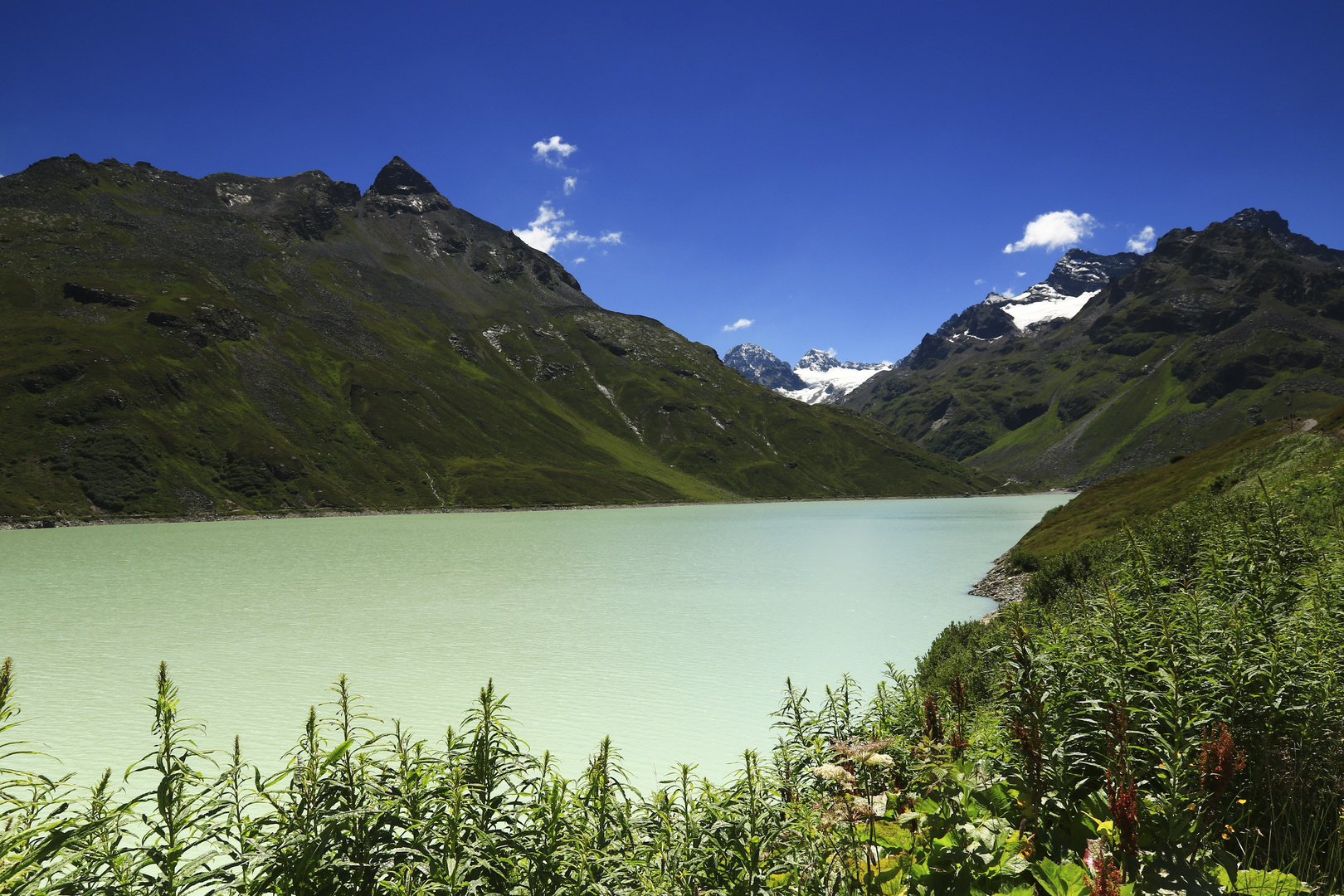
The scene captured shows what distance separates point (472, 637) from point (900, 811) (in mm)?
28685

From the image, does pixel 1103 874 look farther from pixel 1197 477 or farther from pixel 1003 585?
pixel 1197 477

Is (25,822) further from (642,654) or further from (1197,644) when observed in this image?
(642,654)

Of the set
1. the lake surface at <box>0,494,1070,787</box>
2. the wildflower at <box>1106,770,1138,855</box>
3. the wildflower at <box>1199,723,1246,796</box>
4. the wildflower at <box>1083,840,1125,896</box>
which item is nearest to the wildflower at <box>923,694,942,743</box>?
the wildflower at <box>1199,723,1246,796</box>

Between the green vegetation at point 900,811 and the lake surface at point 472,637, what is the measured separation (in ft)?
15.9

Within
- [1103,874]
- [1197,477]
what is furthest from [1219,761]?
[1197,477]

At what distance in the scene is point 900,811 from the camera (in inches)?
288

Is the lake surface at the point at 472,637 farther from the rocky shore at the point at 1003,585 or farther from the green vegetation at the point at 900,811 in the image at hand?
the green vegetation at the point at 900,811

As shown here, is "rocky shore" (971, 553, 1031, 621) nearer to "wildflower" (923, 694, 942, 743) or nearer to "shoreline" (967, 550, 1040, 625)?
"shoreline" (967, 550, 1040, 625)

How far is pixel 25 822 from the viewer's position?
5.34 metres

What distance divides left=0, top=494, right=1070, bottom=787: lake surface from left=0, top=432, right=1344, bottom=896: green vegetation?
15.9 feet

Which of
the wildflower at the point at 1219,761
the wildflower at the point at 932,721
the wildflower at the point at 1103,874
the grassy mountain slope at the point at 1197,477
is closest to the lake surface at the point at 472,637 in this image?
the grassy mountain slope at the point at 1197,477

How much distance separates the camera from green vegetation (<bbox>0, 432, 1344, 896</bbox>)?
5.05 metres

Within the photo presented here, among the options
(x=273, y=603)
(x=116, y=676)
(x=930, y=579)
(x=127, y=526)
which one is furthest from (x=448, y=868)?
(x=127, y=526)

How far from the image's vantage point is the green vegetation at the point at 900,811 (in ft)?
16.6
